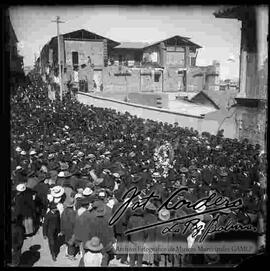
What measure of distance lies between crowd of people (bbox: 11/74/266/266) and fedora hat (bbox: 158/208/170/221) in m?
0.02

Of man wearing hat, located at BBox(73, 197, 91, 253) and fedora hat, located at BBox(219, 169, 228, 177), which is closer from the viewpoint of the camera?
man wearing hat, located at BBox(73, 197, 91, 253)

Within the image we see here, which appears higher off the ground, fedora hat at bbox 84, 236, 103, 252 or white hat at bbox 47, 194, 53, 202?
white hat at bbox 47, 194, 53, 202

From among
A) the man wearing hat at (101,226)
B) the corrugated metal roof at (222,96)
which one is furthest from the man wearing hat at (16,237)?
the corrugated metal roof at (222,96)

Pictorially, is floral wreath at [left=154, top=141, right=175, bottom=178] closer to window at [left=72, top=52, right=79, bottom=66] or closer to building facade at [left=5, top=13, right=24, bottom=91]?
window at [left=72, top=52, right=79, bottom=66]

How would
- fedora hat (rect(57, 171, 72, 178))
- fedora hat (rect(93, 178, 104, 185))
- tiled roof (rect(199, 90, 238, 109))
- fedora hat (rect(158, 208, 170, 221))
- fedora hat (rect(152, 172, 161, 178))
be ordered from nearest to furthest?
fedora hat (rect(158, 208, 170, 221)), fedora hat (rect(93, 178, 104, 185)), fedora hat (rect(57, 171, 72, 178)), fedora hat (rect(152, 172, 161, 178)), tiled roof (rect(199, 90, 238, 109))

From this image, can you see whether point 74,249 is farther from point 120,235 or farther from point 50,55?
point 50,55

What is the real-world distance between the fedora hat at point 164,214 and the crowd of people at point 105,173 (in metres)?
0.02

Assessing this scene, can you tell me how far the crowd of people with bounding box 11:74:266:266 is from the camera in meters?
6.34

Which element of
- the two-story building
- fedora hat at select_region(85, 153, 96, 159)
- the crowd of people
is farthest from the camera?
fedora hat at select_region(85, 153, 96, 159)

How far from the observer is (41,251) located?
22.6 feet

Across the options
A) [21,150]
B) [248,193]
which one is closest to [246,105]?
[248,193]

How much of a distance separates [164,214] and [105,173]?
2012 mm

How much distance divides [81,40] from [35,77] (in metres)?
1.49

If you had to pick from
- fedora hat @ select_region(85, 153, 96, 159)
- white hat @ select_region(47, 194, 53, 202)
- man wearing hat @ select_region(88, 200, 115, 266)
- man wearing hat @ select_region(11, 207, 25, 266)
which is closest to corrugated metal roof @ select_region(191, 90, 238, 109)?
fedora hat @ select_region(85, 153, 96, 159)
